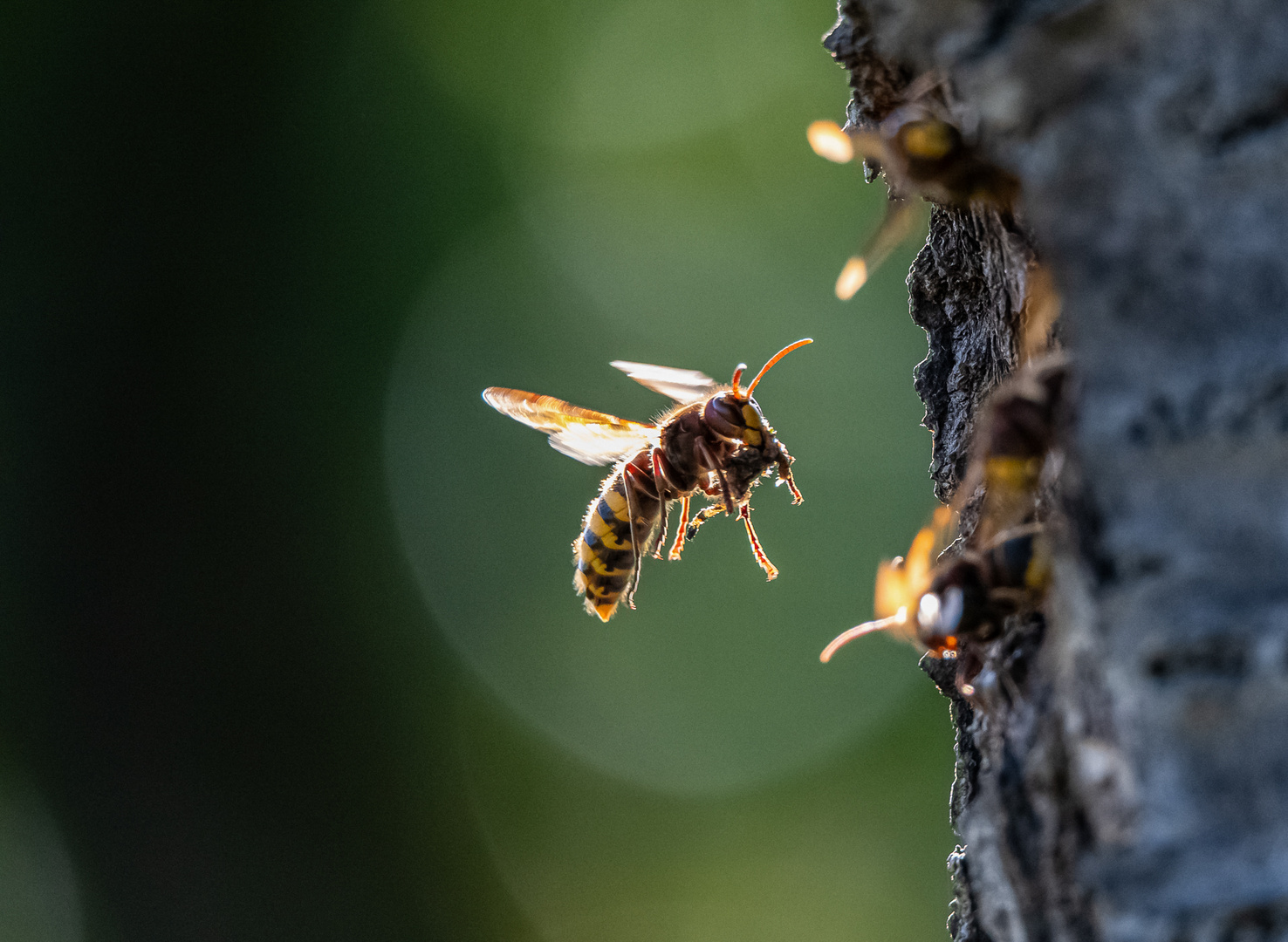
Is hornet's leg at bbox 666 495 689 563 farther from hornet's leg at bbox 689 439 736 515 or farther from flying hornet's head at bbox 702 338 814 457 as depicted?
flying hornet's head at bbox 702 338 814 457

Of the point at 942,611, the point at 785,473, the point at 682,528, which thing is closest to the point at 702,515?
the point at 682,528

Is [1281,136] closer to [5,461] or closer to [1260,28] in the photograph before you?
[1260,28]

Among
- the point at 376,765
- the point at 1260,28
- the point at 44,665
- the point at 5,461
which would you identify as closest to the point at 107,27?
the point at 5,461

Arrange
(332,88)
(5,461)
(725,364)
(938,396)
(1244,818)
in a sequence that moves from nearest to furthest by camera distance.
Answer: (1244,818) → (938,396) → (5,461) → (332,88) → (725,364)

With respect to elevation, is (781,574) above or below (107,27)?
below

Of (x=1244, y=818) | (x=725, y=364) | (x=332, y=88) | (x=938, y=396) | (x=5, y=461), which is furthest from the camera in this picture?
(x=725, y=364)

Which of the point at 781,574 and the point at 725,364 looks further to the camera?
the point at 725,364

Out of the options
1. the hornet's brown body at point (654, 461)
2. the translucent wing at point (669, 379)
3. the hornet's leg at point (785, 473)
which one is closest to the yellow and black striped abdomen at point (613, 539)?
the hornet's brown body at point (654, 461)

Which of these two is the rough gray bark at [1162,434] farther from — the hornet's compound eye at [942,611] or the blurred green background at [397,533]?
the blurred green background at [397,533]
